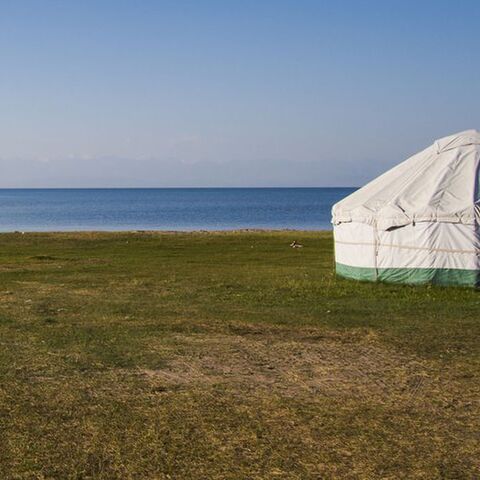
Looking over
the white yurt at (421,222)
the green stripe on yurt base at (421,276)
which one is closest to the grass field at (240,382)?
the green stripe on yurt base at (421,276)

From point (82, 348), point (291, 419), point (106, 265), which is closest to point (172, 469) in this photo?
point (291, 419)

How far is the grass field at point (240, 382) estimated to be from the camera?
6250 mm

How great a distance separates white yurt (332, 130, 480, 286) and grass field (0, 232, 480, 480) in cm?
78

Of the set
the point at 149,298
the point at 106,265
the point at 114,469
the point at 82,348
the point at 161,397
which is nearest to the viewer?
the point at 114,469

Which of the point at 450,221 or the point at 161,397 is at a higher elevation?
the point at 450,221

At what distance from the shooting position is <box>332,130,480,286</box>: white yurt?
16.7 meters

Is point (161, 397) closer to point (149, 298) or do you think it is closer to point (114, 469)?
point (114, 469)

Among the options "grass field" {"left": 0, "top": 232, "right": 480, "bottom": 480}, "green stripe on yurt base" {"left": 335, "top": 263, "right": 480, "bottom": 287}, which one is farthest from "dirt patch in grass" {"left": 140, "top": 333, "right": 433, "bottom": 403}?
"green stripe on yurt base" {"left": 335, "top": 263, "right": 480, "bottom": 287}

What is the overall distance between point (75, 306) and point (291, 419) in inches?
320

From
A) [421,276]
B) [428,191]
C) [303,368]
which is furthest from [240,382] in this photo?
[428,191]

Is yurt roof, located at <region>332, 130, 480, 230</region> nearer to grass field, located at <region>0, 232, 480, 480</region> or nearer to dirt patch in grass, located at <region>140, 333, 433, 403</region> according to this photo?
grass field, located at <region>0, 232, 480, 480</region>

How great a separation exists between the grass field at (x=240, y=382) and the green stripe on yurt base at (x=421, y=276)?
440mm

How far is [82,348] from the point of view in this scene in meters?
10.5

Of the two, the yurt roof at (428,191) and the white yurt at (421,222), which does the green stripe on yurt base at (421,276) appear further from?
the yurt roof at (428,191)
